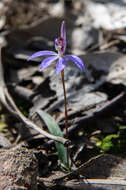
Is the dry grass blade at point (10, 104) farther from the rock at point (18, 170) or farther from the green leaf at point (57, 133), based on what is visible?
the rock at point (18, 170)

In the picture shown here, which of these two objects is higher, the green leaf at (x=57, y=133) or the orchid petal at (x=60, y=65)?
the orchid petal at (x=60, y=65)

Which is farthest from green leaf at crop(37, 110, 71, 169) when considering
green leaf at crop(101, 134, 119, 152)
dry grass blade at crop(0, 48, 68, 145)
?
green leaf at crop(101, 134, 119, 152)

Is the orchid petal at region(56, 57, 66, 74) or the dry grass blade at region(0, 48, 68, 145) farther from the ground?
the orchid petal at region(56, 57, 66, 74)

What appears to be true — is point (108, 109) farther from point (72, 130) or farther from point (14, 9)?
point (14, 9)

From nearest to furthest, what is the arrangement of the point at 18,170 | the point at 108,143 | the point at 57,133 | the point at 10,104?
the point at 18,170
the point at 57,133
the point at 108,143
the point at 10,104

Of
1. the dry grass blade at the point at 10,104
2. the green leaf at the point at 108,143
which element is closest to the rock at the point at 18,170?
the dry grass blade at the point at 10,104

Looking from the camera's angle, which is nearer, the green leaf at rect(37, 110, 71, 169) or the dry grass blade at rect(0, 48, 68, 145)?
the green leaf at rect(37, 110, 71, 169)

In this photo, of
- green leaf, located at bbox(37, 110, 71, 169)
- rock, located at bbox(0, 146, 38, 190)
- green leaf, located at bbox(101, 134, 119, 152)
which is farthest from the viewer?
green leaf, located at bbox(101, 134, 119, 152)

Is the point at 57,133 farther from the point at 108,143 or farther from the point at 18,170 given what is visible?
the point at 18,170

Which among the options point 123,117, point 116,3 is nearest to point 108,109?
point 123,117

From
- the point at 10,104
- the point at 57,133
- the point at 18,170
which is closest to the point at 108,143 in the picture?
the point at 57,133

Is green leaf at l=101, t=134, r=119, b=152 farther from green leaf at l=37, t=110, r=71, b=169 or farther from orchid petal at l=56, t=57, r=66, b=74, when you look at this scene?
orchid petal at l=56, t=57, r=66, b=74
